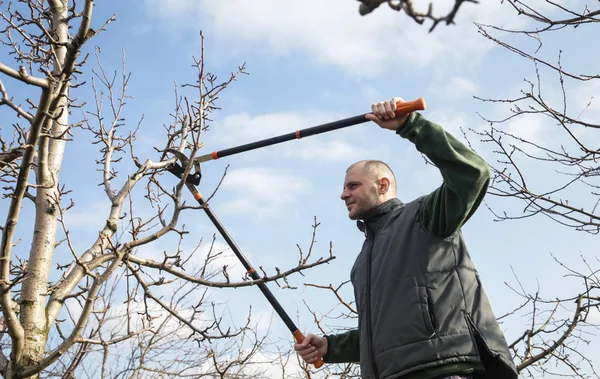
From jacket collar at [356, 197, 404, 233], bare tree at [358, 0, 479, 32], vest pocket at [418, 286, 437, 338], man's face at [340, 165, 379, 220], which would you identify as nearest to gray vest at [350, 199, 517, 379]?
vest pocket at [418, 286, 437, 338]

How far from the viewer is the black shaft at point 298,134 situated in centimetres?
348

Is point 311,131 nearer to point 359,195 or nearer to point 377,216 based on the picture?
point 359,195

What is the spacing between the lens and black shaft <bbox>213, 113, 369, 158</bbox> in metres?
3.48

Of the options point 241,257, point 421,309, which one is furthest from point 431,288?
point 241,257

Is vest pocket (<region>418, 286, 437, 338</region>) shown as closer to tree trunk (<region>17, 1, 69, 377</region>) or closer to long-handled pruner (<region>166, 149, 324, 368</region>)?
long-handled pruner (<region>166, 149, 324, 368</region>)

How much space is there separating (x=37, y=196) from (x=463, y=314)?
4195mm

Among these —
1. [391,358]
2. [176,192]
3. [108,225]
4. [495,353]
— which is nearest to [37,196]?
[108,225]

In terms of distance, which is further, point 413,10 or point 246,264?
point 246,264

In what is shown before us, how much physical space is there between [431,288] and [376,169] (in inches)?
39.8

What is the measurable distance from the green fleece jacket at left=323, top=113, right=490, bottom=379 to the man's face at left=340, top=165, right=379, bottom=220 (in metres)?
0.56

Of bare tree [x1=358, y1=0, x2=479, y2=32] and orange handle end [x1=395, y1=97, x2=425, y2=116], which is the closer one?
bare tree [x1=358, y1=0, x2=479, y2=32]

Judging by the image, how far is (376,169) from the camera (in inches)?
144

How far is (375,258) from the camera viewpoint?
3.18 meters

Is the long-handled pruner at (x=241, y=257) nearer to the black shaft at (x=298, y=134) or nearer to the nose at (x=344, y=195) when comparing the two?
the black shaft at (x=298, y=134)
